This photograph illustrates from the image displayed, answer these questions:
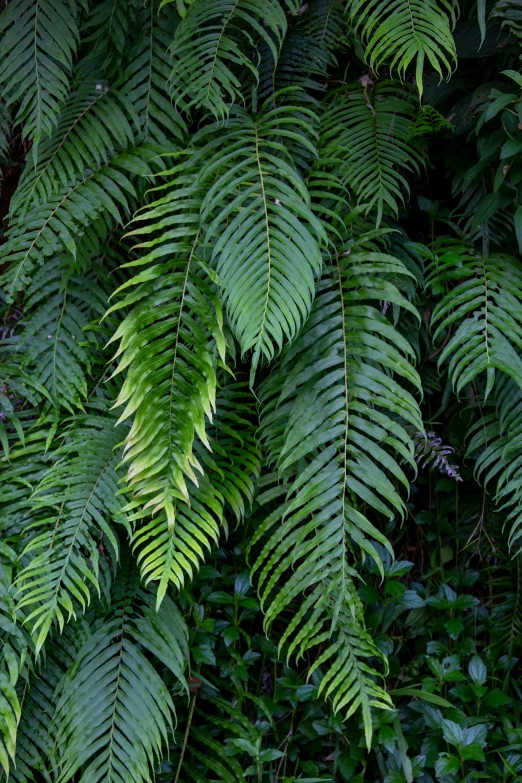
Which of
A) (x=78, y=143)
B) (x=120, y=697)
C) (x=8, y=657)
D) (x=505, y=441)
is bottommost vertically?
(x=120, y=697)

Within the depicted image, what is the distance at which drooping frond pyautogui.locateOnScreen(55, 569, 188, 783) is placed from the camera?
1.74m

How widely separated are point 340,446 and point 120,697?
2.72 ft

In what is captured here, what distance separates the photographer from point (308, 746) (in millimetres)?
2018

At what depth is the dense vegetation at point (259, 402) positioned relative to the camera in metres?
1.66

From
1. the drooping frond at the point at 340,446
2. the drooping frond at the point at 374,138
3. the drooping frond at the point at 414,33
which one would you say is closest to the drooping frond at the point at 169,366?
the drooping frond at the point at 340,446

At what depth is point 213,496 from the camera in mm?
1758

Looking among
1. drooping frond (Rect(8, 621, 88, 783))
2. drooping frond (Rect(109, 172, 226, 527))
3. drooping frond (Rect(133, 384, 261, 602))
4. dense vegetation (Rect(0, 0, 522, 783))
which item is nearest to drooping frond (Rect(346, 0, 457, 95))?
dense vegetation (Rect(0, 0, 522, 783))

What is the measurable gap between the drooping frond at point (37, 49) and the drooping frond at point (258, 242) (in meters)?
0.49

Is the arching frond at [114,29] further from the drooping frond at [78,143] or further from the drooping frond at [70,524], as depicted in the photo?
the drooping frond at [70,524]

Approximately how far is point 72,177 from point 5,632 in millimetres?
1196

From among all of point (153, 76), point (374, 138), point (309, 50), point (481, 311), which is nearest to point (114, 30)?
point (153, 76)

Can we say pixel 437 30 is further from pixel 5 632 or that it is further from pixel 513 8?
pixel 5 632

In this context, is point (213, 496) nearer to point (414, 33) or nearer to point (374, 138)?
point (374, 138)

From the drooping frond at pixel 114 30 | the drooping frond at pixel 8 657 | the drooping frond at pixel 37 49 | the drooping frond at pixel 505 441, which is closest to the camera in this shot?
the drooping frond at pixel 8 657
